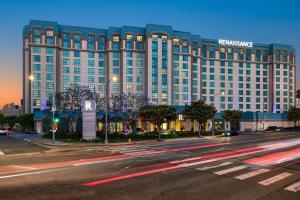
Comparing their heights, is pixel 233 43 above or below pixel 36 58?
above

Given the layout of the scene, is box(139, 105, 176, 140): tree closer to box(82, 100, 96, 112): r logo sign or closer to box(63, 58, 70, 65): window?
box(82, 100, 96, 112): r logo sign

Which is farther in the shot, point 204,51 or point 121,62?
point 204,51

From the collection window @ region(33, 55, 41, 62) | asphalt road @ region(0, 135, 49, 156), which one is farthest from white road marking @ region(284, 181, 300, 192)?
window @ region(33, 55, 41, 62)

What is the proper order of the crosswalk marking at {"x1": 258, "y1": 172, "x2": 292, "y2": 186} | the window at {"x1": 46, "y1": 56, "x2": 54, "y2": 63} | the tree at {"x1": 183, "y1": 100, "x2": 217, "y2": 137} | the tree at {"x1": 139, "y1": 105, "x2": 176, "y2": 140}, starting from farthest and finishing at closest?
the window at {"x1": 46, "y1": 56, "x2": 54, "y2": 63}, the tree at {"x1": 183, "y1": 100, "x2": 217, "y2": 137}, the tree at {"x1": 139, "y1": 105, "x2": 176, "y2": 140}, the crosswalk marking at {"x1": 258, "y1": 172, "x2": 292, "y2": 186}

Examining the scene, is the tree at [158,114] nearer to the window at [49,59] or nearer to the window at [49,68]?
the window at [49,68]

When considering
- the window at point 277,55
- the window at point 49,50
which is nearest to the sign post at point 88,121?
the window at point 49,50

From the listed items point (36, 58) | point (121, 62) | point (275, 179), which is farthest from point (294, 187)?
point (36, 58)

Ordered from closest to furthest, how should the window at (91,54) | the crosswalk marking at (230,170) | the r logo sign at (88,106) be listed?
the crosswalk marking at (230,170) < the r logo sign at (88,106) < the window at (91,54)

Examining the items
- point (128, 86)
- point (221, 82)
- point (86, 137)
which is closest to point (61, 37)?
point (128, 86)

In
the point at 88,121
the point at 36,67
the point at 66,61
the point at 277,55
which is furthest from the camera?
the point at 277,55

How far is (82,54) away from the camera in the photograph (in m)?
110

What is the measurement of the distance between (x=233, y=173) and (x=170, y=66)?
94.3 m

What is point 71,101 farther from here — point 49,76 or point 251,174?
point 251,174

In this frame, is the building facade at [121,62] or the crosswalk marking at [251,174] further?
the building facade at [121,62]
